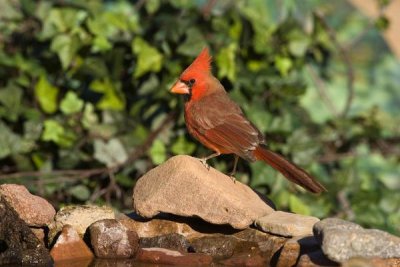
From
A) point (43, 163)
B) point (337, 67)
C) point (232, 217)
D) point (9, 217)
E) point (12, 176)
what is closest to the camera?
point (9, 217)

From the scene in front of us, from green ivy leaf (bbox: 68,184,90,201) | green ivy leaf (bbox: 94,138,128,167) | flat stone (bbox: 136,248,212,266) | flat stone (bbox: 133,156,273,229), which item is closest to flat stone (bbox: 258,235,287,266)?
flat stone (bbox: 133,156,273,229)

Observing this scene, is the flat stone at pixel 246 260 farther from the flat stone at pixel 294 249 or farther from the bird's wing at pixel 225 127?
the bird's wing at pixel 225 127

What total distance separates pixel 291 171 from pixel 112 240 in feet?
3.65

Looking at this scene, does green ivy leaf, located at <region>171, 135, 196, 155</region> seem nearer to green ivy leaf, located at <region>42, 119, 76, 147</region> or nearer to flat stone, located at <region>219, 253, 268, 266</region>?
green ivy leaf, located at <region>42, 119, 76, 147</region>

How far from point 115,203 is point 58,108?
2.74ft

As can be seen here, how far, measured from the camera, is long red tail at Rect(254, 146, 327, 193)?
486cm

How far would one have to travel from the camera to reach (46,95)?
703 centimetres

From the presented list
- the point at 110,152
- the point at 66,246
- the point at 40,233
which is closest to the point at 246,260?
the point at 66,246

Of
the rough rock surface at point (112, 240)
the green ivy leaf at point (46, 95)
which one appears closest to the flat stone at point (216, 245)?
the rough rock surface at point (112, 240)

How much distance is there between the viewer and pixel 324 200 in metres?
7.09

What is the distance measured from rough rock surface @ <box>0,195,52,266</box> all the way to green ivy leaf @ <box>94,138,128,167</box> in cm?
251

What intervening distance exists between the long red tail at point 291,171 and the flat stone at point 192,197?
12.0 inches

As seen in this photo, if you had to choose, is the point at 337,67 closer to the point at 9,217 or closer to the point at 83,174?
the point at 83,174

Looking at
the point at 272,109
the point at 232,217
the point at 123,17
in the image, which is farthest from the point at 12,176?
the point at 232,217
